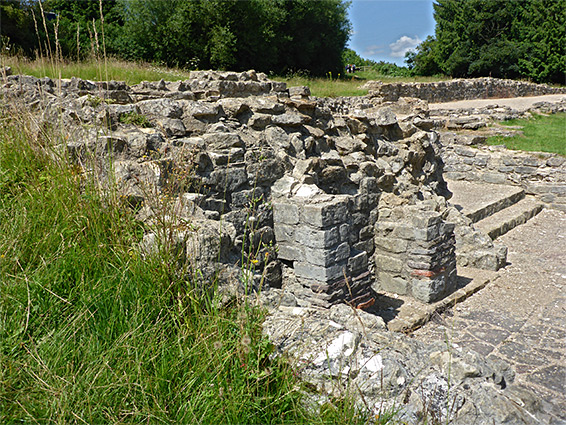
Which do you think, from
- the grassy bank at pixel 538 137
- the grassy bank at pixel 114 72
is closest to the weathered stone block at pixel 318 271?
the grassy bank at pixel 114 72

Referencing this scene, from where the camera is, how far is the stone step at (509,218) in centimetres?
898

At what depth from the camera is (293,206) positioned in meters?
5.11

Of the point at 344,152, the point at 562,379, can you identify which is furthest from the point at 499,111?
the point at 562,379

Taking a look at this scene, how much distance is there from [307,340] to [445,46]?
35890 millimetres

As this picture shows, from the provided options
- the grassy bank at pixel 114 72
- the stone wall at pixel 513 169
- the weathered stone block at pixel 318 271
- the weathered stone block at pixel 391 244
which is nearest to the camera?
the weathered stone block at pixel 318 271

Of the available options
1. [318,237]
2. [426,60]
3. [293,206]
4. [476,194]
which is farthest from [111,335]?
[426,60]

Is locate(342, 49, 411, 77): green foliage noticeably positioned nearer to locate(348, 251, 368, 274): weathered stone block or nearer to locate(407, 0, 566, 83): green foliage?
locate(407, 0, 566, 83): green foliage

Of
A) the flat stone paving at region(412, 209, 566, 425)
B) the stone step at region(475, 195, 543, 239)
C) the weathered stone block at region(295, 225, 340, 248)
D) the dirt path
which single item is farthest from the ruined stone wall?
the dirt path

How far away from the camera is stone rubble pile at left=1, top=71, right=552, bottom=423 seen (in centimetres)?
281

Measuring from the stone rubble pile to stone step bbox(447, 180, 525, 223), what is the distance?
218cm

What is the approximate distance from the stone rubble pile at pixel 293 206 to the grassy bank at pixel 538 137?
23.0ft

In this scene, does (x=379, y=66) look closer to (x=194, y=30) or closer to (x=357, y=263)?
(x=194, y=30)

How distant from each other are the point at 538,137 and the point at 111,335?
1571 cm

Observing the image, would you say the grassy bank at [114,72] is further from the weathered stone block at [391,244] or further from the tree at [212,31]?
the weathered stone block at [391,244]
